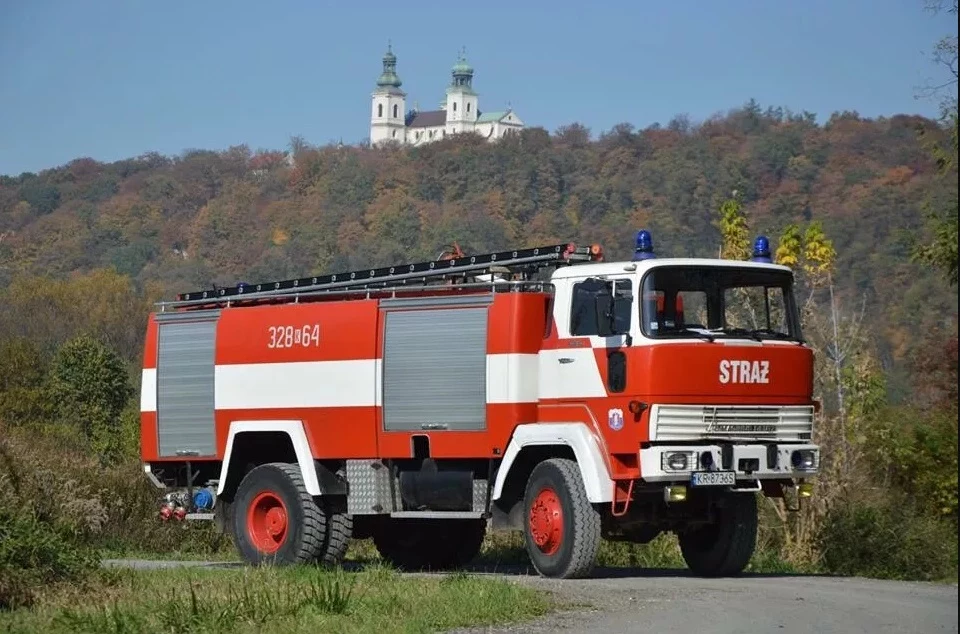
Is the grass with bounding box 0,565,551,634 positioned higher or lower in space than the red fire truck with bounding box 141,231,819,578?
lower

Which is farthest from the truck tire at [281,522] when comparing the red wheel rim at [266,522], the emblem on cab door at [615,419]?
the emblem on cab door at [615,419]

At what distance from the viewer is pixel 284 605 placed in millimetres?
12625

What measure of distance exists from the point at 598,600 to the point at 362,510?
15.3ft

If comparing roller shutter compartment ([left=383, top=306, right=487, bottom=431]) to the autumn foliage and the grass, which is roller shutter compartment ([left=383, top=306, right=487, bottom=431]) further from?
the autumn foliage

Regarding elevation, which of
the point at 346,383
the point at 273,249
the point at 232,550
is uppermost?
the point at 273,249

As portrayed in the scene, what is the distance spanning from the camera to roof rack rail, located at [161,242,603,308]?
1678cm

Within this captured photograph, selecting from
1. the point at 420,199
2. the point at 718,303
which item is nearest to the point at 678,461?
the point at 718,303

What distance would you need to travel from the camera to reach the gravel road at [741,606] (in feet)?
39.2

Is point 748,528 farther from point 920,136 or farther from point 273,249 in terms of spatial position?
point 273,249

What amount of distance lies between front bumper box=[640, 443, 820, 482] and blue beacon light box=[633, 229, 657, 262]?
195 centimetres

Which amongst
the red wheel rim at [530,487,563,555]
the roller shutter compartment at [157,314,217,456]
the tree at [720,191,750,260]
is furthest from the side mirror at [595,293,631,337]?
the tree at [720,191,750,260]

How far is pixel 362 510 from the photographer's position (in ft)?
58.1

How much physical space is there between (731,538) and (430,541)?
14.2 ft

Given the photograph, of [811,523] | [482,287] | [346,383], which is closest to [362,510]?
[346,383]
